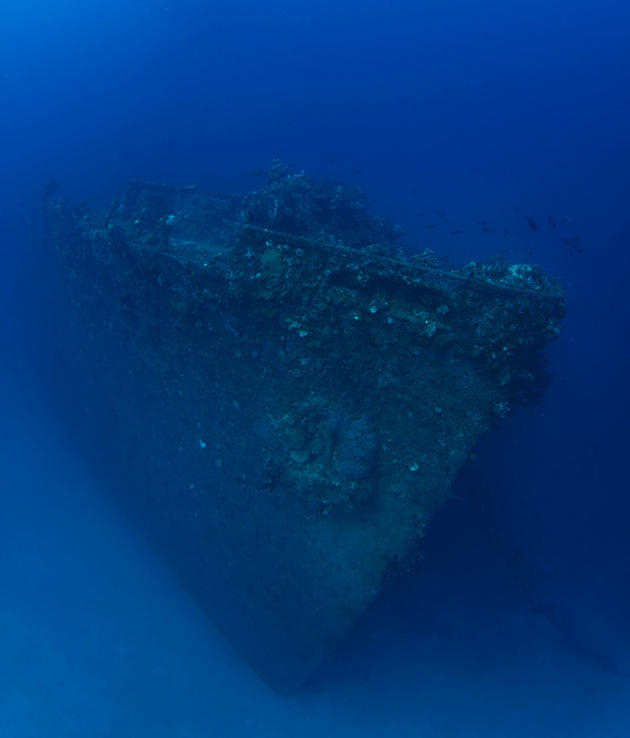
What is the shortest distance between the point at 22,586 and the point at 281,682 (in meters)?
9.63

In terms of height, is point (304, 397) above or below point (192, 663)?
above

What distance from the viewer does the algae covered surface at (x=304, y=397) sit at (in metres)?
5.49

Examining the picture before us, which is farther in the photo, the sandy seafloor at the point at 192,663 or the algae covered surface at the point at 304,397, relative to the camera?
the sandy seafloor at the point at 192,663

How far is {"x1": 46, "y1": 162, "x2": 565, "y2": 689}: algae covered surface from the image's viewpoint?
5492 millimetres

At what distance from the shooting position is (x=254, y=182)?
50.0 feet

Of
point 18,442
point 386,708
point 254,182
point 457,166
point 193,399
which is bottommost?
point 18,442

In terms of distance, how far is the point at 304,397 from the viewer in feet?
20.7

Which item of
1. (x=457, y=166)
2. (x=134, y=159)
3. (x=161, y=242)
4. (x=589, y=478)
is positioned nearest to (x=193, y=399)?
(x=161, y=242)

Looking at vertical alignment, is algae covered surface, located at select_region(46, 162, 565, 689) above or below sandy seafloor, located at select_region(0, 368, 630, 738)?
above

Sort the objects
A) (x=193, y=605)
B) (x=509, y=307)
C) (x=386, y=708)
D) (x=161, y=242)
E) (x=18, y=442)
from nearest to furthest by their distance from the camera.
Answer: (x=509, y=307)
(x=161, y=242)
(x=386, y=708)
(x=193, y=605)
(x=18, y=442)

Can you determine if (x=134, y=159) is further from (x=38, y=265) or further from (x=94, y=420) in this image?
(x=94, y=420)

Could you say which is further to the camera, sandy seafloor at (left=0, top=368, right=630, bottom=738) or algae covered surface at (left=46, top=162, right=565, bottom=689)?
sandy seafloor at (left=0, top=368, right=630, bottom=738)

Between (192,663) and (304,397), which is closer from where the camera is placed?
(304,397)

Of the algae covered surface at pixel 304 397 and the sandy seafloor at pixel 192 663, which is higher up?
the algae covered surface at pixel 304 397
